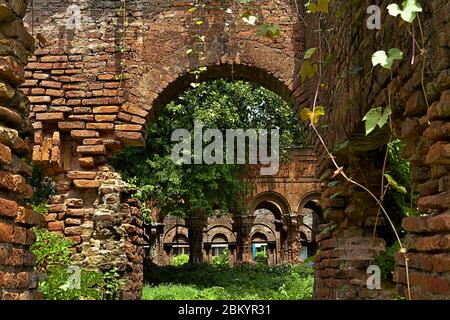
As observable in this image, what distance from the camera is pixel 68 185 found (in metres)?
7.50

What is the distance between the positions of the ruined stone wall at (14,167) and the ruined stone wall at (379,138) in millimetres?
2411

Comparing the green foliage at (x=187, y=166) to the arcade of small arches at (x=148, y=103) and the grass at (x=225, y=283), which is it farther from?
the arcade of small arches at (x=148, y=103)

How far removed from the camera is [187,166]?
45.4 ft

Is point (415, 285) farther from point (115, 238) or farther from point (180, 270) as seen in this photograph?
point (180, 270)

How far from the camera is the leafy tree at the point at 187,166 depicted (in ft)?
42.5

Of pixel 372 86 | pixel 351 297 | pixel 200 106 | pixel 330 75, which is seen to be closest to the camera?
pixel 372 86

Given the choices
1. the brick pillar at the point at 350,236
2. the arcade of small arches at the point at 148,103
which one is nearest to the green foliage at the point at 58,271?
the arcade of small arches at the point at 148,103

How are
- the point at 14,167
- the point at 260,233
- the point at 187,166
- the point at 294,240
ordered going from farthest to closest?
1. the point at 260,233
2. the point at 294,240
3. the point at 187,166
4. the point at 14,167

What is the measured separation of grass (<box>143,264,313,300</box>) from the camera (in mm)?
11289

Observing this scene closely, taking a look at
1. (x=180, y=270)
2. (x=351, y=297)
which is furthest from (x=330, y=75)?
(x=180, y=270)

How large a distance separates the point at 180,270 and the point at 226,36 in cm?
965

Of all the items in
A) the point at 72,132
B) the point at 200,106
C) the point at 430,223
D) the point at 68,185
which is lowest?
the point at 430,223

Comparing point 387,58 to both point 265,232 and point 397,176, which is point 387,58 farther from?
point 265,232

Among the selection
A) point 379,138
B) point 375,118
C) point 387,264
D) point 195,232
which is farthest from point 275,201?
point 375,118
